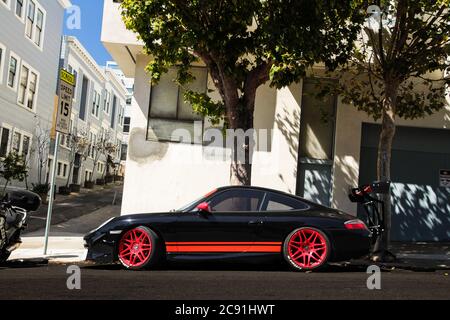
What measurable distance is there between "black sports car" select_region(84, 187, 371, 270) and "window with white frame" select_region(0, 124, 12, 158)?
19.4m

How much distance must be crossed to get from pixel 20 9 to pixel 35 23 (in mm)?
1979

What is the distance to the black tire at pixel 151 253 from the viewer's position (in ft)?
25.0

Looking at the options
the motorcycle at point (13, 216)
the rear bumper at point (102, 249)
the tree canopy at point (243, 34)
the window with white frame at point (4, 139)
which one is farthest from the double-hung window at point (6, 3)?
the rear bumper at point (102, 249)

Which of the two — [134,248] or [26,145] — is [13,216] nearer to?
[134,248]

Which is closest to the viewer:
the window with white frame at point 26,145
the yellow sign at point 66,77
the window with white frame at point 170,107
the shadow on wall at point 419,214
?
the yellow sign at point 66,77

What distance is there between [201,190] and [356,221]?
785cm

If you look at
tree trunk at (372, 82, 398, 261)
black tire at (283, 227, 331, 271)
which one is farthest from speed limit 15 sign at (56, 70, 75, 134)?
tree trunk at (372, 82, 398, 261)

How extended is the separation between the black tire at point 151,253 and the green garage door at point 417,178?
366 inches

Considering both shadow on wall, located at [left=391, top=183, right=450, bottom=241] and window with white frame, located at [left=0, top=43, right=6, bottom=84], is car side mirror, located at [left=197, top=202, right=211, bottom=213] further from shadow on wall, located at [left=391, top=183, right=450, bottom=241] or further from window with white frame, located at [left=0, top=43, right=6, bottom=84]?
window with white frame, located at [left=0, top=43, right=6, bottom=84]

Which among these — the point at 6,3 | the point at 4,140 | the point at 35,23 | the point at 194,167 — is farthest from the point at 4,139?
the point at 194,167

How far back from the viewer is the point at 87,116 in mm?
43000

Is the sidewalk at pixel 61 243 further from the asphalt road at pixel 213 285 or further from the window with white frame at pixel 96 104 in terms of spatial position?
the window with white frame at pixel 96 104
